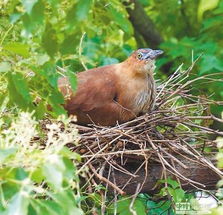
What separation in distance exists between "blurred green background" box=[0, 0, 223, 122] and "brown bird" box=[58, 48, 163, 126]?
0.35ft

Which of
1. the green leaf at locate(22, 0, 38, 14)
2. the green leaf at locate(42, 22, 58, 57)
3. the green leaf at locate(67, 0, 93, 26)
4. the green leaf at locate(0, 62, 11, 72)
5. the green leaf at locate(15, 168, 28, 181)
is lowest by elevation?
the green leaf at locate(15, 168, 28, 181)

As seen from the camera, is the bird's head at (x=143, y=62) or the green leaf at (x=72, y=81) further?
the bird's head at (x=143, y=62)

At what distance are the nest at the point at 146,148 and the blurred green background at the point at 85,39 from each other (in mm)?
→ 342

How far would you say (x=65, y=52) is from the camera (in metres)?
2.57

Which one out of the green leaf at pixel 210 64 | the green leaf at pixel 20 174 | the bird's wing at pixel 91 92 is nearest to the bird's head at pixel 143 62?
the bird's wing at pixel 91 92

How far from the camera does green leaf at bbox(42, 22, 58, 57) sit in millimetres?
2488

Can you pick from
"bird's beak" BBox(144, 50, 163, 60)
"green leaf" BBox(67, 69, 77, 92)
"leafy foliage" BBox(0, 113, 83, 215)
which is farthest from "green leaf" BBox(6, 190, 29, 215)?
"bird's beak" BBox(144, 50, 163, 60)

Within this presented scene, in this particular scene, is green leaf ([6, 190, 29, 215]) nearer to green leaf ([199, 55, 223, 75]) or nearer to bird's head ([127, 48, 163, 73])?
bird's head ([127, 48, 163, 73])

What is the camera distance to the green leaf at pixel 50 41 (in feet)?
8.16

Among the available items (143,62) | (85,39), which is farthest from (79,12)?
(85,39)

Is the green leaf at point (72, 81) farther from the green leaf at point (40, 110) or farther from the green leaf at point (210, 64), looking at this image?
the green leaf at point (210, 64)

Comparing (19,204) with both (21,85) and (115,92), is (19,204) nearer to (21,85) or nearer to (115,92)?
(21,85)

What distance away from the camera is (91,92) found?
12.4 ft

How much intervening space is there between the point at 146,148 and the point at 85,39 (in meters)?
1.55
